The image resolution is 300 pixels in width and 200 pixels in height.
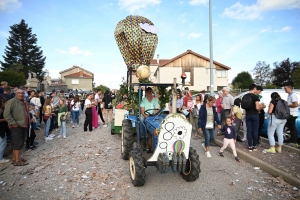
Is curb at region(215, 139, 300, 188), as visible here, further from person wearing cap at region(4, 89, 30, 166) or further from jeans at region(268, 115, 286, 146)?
person wearing cap at region(4, 89, 30, 166)

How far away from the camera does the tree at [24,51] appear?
44469mm

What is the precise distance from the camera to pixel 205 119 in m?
5.96

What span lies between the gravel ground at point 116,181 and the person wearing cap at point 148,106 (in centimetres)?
102

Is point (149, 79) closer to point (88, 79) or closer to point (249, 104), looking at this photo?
point (249, 104)

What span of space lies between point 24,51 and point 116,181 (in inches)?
1974

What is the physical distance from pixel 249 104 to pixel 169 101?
2.30 m

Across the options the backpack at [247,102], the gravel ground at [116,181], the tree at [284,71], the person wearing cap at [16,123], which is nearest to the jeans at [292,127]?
the backpack at [247,102]

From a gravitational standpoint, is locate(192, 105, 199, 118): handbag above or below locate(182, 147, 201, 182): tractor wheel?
above

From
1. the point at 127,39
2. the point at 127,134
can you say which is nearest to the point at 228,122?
the point at 127,134

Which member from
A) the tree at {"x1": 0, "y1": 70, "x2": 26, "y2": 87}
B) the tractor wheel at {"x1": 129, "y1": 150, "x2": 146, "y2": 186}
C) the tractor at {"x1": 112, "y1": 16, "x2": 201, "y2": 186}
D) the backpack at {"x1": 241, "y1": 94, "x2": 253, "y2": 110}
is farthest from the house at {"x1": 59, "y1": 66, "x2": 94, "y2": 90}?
the tractor wheel at {"x1": 129, "y1": 150, "x2": 146, "y2": 186}

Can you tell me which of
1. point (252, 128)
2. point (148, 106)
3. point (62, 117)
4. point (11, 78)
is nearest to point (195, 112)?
point (252, 128)

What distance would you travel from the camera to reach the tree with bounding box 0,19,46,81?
146 feet

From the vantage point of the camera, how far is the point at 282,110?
559 cm

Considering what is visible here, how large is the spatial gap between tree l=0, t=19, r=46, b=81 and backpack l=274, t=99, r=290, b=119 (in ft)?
158
